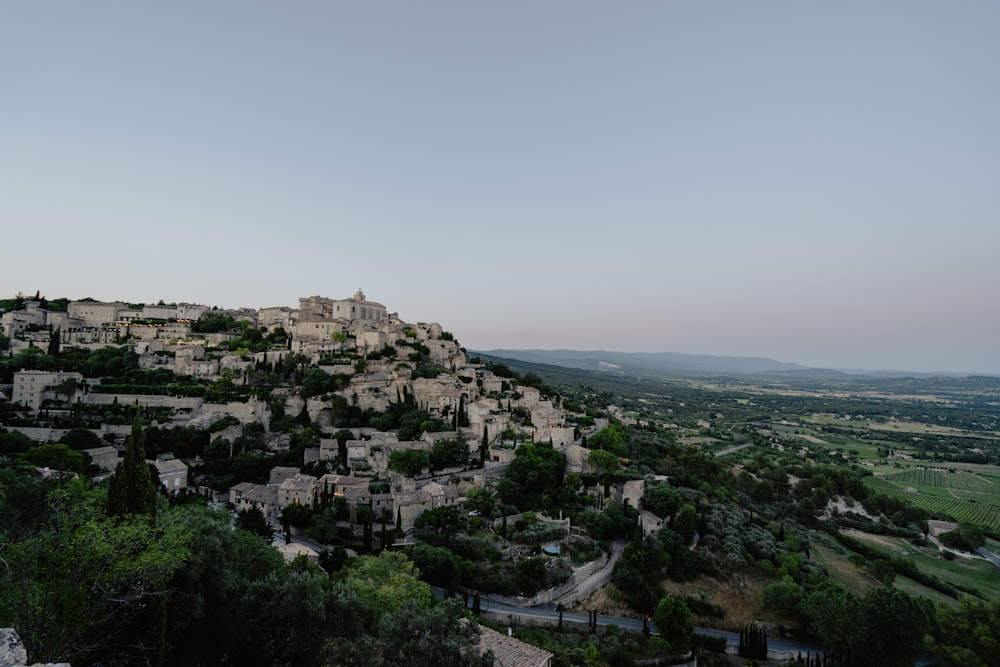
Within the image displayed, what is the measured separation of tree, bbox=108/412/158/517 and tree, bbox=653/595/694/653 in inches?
827

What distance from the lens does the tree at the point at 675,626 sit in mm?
21422

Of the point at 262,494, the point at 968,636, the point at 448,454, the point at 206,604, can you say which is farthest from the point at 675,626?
the point at 262,494

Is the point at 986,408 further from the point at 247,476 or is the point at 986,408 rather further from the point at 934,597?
the point at 247,476

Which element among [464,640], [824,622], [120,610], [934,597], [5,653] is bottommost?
[934,597]

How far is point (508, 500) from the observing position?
31828 mm

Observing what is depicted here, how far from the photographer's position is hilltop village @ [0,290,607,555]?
103ft

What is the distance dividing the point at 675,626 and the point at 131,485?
2198 centimetres

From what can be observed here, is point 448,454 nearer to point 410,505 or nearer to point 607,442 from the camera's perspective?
point 410,505

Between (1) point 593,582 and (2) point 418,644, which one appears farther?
(1) point 593,582

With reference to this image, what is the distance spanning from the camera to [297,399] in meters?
40.3

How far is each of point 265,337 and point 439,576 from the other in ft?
126

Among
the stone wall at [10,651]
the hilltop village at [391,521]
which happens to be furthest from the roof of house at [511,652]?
the stone wall at [10,651]

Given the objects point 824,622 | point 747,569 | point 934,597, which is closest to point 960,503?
point 934,597

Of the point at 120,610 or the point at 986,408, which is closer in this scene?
the point at 120,610
